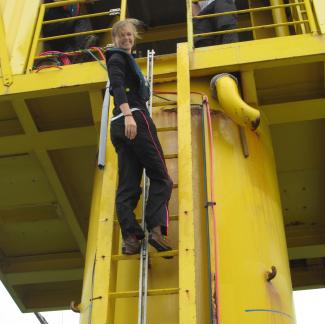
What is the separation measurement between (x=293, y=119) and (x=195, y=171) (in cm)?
161

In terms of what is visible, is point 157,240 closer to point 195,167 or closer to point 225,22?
point 195,167

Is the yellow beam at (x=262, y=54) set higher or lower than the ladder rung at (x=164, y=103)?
higher

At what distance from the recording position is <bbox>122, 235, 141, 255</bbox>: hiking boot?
12.7 ft

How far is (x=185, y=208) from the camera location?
12.9ft

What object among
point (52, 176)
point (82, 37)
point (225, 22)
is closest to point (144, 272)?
point (52, 176)

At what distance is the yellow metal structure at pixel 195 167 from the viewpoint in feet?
13.6

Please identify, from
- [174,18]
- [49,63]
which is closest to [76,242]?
[49,63]

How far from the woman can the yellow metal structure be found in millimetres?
147

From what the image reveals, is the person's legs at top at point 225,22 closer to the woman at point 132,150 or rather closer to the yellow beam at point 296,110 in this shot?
the yellow beam at point 296,110

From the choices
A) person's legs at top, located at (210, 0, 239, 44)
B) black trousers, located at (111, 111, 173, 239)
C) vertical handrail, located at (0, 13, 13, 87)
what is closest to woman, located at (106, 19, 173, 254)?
black trousers, located at (111, 111, 173, 239)

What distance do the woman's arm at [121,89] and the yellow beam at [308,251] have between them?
5.07m

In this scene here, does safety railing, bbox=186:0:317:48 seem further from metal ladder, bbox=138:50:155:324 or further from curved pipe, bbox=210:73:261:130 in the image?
metal ladder, bbox=138:50:155:324

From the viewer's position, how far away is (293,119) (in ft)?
19.0

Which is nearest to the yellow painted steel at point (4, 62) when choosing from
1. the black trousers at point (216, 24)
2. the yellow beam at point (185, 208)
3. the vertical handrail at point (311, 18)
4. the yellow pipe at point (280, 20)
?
the yellow beam at point (185, 208)
